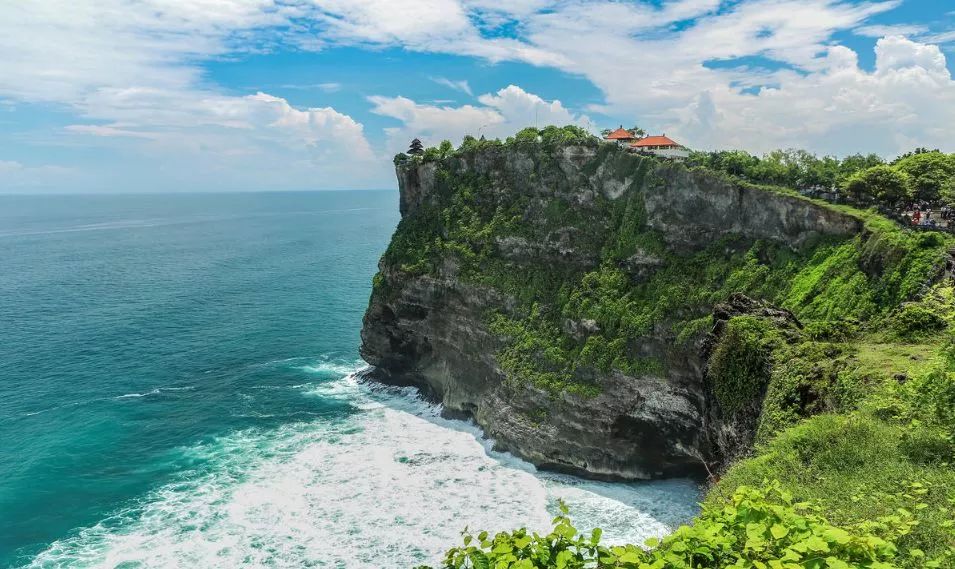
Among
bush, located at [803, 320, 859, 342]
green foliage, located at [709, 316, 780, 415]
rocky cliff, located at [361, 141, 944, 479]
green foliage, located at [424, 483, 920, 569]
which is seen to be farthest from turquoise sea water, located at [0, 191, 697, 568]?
green foliage, located at [424, 483, 920, 569]

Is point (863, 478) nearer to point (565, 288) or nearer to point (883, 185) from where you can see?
point (883, 185)

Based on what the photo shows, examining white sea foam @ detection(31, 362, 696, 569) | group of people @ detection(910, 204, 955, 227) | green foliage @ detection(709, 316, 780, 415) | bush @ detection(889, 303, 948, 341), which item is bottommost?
white sea foam @ detection(31, 362, 696, 569)

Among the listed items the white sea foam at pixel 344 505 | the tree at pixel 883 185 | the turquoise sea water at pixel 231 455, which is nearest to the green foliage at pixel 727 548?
the white sea foam at pixel 344 505

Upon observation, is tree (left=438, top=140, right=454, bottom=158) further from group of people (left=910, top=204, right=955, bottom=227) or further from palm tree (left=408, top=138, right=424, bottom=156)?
group of people (left=910, top=204, right=955, bottom=227)

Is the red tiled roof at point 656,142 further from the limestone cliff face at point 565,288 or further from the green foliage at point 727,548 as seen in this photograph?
the green foliage at point 727,548

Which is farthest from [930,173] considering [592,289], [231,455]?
[231,455]

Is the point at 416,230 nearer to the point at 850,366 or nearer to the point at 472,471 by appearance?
the point at 472,471

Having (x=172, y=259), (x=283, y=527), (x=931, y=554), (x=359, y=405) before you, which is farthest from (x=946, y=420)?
(x=172, y=259)
